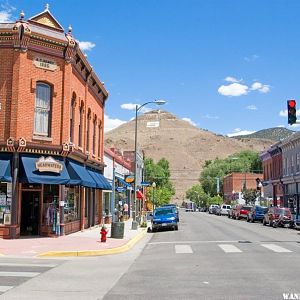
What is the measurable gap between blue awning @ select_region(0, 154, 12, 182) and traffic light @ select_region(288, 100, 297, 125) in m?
12.6

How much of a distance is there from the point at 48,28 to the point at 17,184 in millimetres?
7918

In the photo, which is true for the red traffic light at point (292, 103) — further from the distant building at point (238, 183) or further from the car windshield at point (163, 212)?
the distant building at point (238, 183)

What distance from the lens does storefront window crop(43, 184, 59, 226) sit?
2358cm

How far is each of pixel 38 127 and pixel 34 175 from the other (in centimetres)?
261

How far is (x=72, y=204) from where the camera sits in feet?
87.4

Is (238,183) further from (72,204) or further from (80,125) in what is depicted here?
(72,204)

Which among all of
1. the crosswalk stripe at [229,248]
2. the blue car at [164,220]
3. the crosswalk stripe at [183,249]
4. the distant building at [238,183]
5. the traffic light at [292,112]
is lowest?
the crosswalk stripe at [183,249]

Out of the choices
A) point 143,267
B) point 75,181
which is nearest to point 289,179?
point 75,181

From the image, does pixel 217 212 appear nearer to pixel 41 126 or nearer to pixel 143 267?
pixel 41 126

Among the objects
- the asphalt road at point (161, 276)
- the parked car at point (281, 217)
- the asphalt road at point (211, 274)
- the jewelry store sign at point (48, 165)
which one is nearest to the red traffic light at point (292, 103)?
the asphalt road at point (211, 274)

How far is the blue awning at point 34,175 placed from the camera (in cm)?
2209

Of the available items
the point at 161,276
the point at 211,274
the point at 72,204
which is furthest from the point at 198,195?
the point at 161,276

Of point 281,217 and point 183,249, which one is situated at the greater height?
point 281,217

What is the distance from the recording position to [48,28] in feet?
79.2
